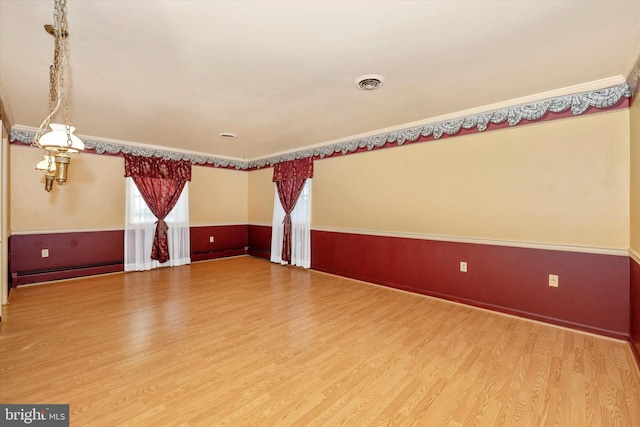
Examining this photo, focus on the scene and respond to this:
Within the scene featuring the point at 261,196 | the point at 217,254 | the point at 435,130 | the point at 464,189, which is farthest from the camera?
the point at 261,196

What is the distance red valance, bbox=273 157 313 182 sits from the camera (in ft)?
17.2

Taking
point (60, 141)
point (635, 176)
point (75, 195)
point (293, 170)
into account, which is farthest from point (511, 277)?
A: point (75, 195)

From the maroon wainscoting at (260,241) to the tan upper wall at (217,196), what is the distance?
1.34 ft

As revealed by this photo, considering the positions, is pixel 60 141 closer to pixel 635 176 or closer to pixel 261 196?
pixel 635 176

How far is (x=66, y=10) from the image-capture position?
66.7 inches

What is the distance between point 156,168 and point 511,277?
5.77m

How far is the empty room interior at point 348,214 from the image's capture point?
5.74ft

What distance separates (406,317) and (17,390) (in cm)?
316

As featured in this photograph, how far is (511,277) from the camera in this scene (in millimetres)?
3152

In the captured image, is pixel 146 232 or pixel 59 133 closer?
pixel 59 133

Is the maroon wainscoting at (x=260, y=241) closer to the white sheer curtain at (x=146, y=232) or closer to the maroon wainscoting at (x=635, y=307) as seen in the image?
the white sheer curtain at (x=146, y=232)

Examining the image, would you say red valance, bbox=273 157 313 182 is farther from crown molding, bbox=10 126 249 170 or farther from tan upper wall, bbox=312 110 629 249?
crown molding, bbox=10 126 249 170

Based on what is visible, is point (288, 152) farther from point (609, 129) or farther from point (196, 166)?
point (609, 129)

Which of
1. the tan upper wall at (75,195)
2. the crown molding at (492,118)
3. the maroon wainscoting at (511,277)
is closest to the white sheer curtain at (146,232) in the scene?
the tan upper wall at (75,195)
